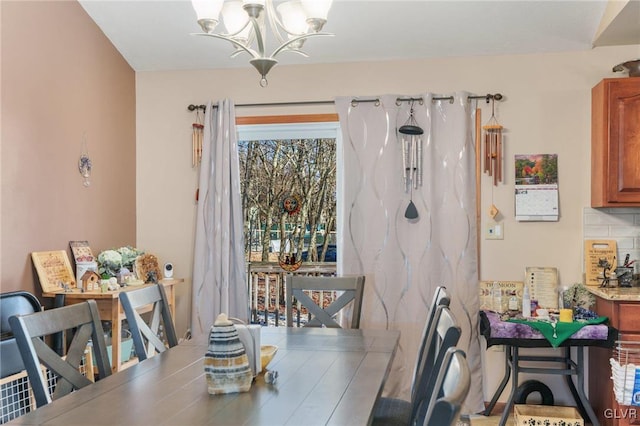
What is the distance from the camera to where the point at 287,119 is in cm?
443

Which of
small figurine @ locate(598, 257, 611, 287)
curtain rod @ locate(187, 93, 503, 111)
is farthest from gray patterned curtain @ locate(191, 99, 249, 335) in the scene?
small figurine @ locate(598, 257, 611, 287)

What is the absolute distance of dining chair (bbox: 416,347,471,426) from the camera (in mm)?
1114

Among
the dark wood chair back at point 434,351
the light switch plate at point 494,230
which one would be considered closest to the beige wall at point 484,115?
the light switch plate at point 494,230

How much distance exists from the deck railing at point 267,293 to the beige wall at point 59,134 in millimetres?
1221

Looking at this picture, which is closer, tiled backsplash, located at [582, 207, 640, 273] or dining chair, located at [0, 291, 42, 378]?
dining chair, located at [0, 291, 42, 378]

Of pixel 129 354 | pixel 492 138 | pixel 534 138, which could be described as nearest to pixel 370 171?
pixel 492 138

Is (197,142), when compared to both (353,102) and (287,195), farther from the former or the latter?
(353,102)

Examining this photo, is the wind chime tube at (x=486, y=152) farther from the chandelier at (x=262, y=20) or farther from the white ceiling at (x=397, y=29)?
the chandelier at (x=262, y=20)

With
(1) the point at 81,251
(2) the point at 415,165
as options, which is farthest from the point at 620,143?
(1) the point at 81,251

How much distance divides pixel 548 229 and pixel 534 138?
2.06 feet

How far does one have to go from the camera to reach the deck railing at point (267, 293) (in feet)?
17.6

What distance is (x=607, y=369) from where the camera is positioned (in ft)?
11.7

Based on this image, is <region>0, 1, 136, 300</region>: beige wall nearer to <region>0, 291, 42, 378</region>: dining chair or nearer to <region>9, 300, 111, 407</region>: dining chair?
<region>0, 291, 42, 378</region>: dining chair

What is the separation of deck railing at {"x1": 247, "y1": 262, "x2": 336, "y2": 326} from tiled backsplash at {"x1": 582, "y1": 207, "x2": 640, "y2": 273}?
2343 mm
